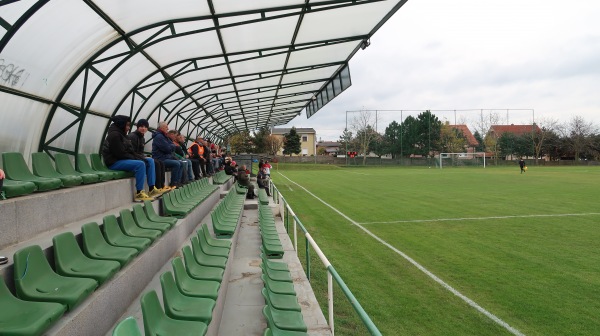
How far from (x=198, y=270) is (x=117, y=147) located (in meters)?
3.44

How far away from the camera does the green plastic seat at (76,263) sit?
2.89m

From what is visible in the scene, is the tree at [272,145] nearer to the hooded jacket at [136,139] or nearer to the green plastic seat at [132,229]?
the hooded jacket at [136,139]

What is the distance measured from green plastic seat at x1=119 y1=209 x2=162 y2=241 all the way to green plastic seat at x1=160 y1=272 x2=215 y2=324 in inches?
51.5

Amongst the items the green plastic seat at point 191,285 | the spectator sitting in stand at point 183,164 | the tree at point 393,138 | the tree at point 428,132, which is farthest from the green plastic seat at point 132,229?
the tree at point 393,138

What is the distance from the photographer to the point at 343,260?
323 inches

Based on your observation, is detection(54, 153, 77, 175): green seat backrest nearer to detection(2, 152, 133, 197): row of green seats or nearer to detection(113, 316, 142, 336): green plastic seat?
detection(2, 152, 133, 197): row of green seats

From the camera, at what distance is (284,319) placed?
3473 millimetres

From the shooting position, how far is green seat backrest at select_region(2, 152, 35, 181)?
4.57 metres

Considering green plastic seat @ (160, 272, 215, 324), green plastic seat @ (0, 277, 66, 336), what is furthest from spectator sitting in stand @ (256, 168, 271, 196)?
green plastic seat @ (0, 277, 66, 336)

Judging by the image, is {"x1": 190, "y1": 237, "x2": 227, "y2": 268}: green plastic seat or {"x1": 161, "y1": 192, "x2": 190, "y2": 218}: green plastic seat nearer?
{"x1": 190, "y1": 237, "x2": 227, "y2": 268}: green plastic seat

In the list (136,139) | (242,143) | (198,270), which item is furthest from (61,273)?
(242,143)

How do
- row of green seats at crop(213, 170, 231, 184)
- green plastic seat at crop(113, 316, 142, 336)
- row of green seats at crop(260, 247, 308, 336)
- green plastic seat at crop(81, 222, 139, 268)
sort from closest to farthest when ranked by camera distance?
green plastic seat at crop(113, 316, 142, 336) → row of green seats at crop(260, 247, 308, 336) → green plastic seat at crop(81, 222, 139, 268) → row of green seats at crop(213, 170, 231, 184)

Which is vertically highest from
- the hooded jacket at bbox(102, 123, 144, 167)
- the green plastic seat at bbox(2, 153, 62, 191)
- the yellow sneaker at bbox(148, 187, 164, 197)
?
the hooded jacket at bbox(102, 123, 144, 167)

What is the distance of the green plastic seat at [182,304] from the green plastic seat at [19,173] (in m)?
2.22
